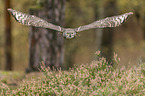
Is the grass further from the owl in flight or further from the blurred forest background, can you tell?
the blurred forest background

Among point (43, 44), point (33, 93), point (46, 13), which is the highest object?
point (46, 13)

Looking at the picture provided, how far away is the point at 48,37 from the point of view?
Result: 10531mm

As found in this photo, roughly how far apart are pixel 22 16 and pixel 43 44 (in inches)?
187

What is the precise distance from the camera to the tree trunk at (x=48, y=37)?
34.5 ft

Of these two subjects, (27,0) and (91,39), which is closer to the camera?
(27,0)

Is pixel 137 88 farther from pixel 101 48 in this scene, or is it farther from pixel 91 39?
pixel 91 39

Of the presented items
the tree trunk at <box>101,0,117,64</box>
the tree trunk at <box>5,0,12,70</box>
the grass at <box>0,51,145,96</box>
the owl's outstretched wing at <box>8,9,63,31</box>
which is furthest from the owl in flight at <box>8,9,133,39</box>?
the tree trunk at <box>5,0,12,70</box>

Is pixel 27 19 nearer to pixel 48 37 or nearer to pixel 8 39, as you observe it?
pixel 48 37

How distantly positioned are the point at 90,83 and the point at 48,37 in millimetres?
4810

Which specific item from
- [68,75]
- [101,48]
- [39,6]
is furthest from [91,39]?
[68,75]

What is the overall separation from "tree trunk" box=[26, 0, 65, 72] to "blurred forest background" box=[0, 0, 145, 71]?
6.46m

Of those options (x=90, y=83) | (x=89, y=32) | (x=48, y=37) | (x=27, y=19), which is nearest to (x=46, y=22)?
(x=27, y=19)

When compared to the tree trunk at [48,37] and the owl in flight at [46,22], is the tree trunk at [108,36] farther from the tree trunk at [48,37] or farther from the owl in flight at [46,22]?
the owl in flight at [46,22]

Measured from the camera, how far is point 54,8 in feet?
34.5
